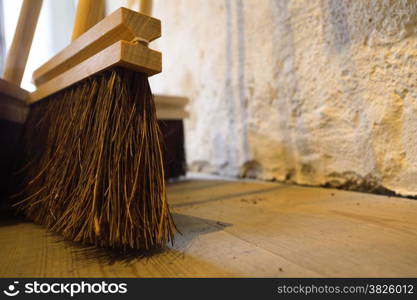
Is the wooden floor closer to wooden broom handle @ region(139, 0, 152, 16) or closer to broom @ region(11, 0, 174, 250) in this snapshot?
broom @ region(11, 0, 174, 250)

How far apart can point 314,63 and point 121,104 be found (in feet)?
2.08

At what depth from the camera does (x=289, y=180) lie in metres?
0.93

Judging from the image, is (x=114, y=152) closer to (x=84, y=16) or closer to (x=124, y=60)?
(x=124, y=60)

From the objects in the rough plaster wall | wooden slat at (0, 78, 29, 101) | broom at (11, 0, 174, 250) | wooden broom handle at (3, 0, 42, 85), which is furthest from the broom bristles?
the rough plaster wall

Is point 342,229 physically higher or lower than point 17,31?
lower

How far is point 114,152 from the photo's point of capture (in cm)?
38

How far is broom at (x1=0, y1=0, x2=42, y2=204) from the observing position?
2.28 feet

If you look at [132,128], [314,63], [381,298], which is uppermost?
[314,63]

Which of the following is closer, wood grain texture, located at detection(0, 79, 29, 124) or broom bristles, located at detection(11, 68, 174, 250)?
broom bristles, located at detection(11, 68, 174, 250)

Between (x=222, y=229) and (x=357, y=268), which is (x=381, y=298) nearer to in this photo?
(x=357, y=268)

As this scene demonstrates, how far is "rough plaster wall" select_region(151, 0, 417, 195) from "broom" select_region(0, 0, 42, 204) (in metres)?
0.71

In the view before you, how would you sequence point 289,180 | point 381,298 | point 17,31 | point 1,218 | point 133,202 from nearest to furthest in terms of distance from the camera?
point 381,298, point 133,202, point 1,218, point 17,31, point 289,180

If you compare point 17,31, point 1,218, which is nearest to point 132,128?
point 1,218

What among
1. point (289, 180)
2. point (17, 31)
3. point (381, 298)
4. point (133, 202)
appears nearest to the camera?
point (381, 298)
